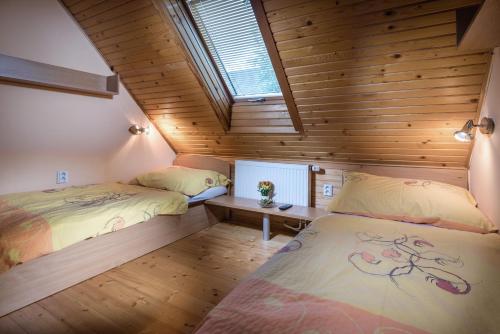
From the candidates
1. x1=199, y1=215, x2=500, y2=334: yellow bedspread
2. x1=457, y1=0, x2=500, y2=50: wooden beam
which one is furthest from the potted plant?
x1=457, y1=0, x2=500, y2=50: wooden beam

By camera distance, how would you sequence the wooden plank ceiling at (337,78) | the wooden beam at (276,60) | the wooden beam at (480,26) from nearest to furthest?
the wooden beam at (480,26), the wooden plank ceiling at (337,78), the wooden beam at (276,60)

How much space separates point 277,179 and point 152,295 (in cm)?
170

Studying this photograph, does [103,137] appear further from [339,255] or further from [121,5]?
[339,255]

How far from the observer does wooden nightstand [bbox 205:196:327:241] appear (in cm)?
274

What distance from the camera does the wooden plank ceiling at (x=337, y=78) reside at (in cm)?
178

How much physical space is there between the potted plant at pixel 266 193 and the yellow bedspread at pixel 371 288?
4.09ft

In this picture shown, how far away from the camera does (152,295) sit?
1974 mm

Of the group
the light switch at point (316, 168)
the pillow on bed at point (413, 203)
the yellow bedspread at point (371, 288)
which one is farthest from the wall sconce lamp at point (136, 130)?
the yellow bedspread at point (371, 288)

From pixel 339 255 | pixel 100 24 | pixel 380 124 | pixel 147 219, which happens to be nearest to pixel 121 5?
pixel 100 24

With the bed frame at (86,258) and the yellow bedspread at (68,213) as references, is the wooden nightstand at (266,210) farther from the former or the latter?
the yellow bedspread at (68,213)

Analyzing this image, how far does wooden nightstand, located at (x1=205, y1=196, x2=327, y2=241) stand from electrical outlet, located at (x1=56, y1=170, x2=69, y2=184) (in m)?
1.41

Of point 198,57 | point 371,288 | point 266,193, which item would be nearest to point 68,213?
point 198,57

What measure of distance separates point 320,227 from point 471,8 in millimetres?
1455

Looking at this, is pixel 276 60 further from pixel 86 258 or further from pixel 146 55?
pixel 86 258
